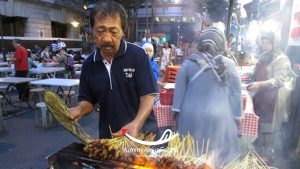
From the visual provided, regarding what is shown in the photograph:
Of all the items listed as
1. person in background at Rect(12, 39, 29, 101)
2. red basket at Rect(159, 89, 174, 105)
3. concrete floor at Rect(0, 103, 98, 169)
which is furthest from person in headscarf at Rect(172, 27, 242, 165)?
person in background at Rect(12, 39, 29, 101)

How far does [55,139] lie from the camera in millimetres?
6105

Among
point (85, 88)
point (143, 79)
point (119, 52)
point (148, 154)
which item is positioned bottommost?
point (148, 154)

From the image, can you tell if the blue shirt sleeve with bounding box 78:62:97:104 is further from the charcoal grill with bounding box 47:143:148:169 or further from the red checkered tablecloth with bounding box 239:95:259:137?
the red checkered tablecloth with bounding box 239:95:259:137

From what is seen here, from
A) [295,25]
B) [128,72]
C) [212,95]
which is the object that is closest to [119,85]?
[128,72]

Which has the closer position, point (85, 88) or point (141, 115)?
point (141, 115)

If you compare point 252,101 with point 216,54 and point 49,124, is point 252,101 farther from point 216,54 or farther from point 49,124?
point 49,124

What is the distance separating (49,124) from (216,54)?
541 cm

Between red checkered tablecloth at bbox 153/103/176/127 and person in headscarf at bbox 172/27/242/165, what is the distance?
1283mm

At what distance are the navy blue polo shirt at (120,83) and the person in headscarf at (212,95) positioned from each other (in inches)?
40.0

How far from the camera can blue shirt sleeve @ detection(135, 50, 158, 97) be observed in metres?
2.27

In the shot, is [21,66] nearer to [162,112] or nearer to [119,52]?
[162,112]

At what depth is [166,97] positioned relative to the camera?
459 centimetres

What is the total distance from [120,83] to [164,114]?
2.45m

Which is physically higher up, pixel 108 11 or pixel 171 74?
pixel 108 11
